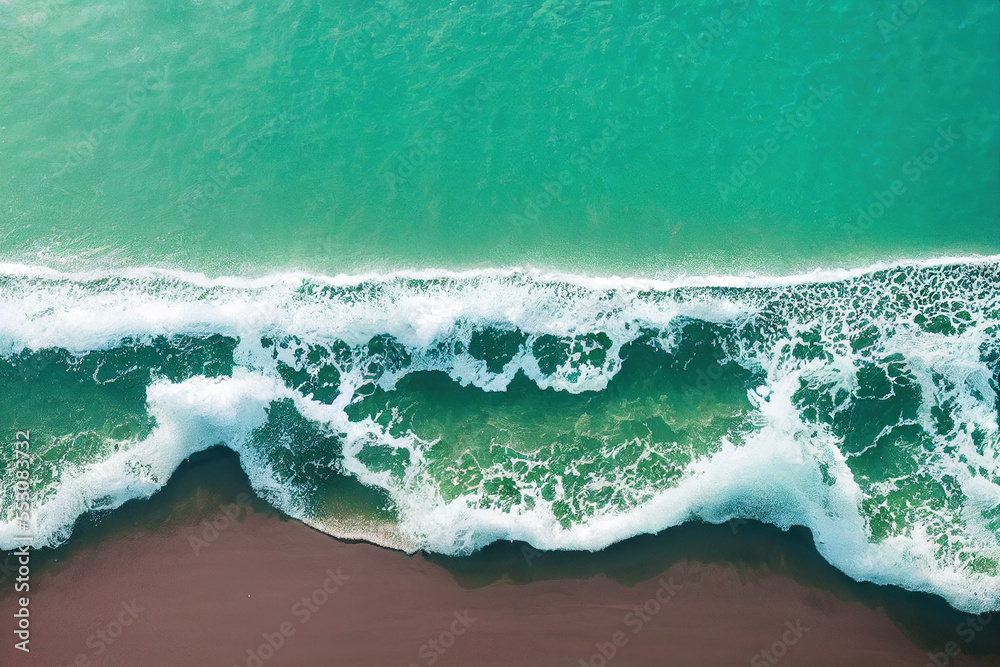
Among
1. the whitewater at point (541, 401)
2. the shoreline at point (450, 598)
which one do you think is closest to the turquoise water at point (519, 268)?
the whitewater at point (541, 401)

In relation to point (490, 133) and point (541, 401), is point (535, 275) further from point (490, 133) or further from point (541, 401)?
point (490, 133)

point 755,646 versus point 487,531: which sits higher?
point 487,531

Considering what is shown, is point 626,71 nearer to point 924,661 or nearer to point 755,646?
point 755,646

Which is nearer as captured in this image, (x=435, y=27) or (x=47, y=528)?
(x=47, y=528)

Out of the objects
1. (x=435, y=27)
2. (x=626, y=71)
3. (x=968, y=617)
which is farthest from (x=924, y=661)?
(x=435, y=27)

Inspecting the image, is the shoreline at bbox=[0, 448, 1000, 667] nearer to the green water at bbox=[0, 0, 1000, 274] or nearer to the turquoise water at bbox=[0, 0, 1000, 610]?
the turquoise water at bbox=[0, 0, 1000, 610]

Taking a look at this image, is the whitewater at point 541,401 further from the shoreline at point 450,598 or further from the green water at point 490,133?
the green water at point 490,133
